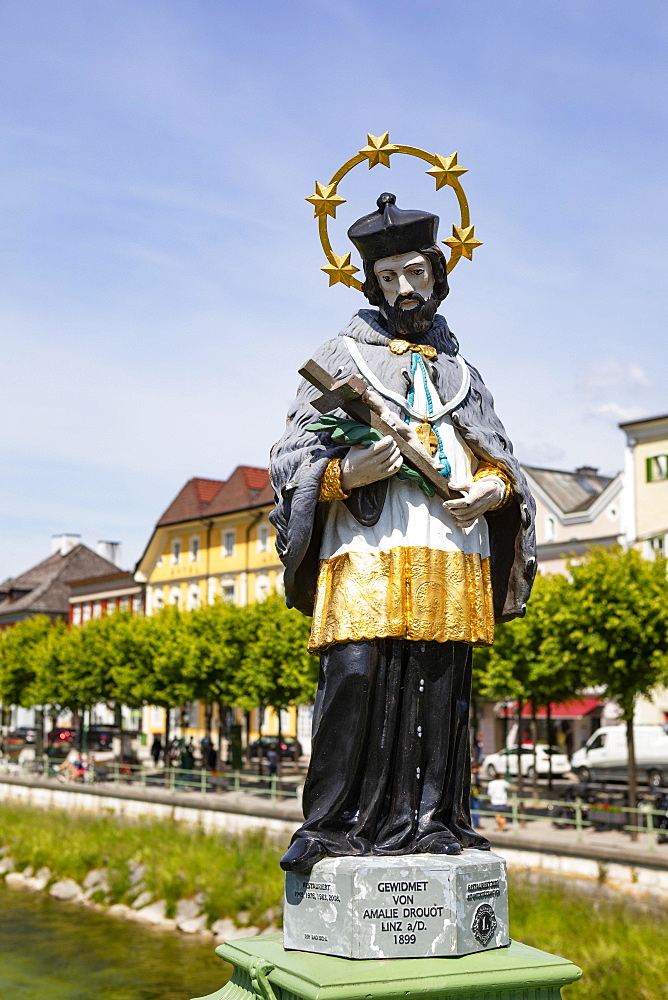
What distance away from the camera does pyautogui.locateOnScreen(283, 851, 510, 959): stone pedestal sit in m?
4.42

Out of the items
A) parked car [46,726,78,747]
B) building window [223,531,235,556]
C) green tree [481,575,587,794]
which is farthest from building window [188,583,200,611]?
green tree [481,575,587,794]

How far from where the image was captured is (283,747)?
42.0 meters

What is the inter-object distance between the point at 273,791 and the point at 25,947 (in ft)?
29.2

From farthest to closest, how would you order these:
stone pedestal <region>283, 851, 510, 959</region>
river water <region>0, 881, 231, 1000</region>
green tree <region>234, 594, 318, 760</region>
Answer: green tree <region>234, 594, 318, 760</region>, river water <region>0, 881, 231, 1000</region>, stone pedestal <region>283, 851, 510, 959</region>

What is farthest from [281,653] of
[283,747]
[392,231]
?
[392,231]

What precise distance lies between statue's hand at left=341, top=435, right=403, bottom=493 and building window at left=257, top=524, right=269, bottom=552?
46.7 metres

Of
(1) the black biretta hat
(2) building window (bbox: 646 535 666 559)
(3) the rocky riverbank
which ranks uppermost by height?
(2) building window (bbox: 646 535 666 559)

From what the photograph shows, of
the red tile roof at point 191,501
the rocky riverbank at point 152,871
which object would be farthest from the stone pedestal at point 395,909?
the red tile roof at point 191,501

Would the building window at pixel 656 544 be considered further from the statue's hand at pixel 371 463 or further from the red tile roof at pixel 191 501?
the statue's hand at pixel 371 463

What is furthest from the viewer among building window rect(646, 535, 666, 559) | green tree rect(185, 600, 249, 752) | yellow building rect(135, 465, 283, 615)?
yellow building rect(135, 465, 283, 615)

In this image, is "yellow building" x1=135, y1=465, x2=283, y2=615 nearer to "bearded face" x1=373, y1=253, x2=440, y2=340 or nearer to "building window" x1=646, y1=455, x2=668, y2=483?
"building window" x1=646, y1=455, x2=668, y2=483

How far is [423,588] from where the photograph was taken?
4883 millimetres

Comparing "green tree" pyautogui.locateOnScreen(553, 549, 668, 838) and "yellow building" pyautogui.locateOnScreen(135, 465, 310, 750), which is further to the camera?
"yellow building" pyautogui.locateOnScreen(135, 465, 310, 750)

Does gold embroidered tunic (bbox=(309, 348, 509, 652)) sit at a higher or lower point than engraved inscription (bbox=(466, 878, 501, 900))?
higher
